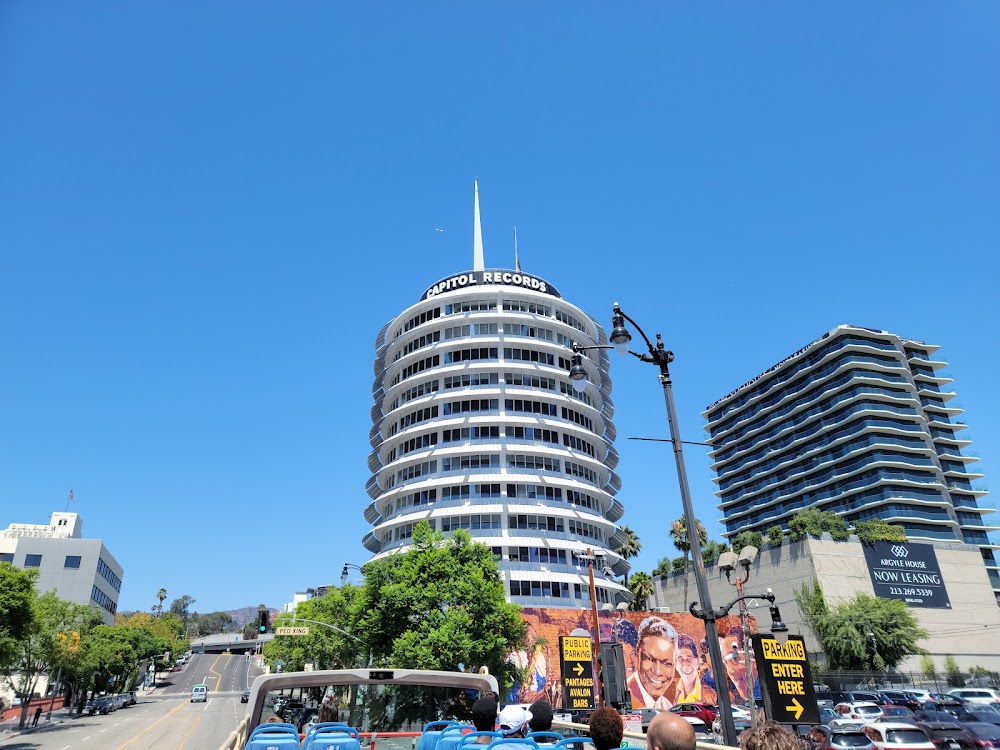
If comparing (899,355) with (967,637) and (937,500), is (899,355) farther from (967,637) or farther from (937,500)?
(967,637)

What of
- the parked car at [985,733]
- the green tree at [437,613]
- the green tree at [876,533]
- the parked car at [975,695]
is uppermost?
the green tree at [876,533]

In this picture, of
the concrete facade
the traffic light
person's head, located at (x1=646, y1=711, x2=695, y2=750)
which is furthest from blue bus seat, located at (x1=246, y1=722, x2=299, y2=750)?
the concrete facade

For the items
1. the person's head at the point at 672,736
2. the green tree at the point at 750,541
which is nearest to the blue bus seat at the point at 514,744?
the person's head at the point at 672,736

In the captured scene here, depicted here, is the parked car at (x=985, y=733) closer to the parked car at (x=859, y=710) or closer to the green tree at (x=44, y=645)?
the parked car at (x=859, y=710)

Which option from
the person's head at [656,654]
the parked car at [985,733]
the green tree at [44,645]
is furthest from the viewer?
the person's head at [656,654]

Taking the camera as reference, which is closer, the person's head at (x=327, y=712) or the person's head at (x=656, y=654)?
the person's head at (x=327, y=712)

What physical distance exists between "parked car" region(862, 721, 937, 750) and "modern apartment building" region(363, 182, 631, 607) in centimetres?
3538

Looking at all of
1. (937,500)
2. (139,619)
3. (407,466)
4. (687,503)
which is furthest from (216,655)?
(687,503)

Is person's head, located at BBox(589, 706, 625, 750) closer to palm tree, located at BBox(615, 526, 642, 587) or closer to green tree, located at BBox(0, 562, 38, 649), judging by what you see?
green tree, located at BBox(0, 562, 38, 649)

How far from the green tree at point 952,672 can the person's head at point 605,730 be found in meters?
83.6

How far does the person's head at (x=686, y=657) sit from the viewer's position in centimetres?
5506

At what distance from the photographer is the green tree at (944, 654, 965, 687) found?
71.3m

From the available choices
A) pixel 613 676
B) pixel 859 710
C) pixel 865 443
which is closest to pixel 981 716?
pixel 859 710

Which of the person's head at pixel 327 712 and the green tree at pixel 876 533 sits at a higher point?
the green tree at pixel 876 533
